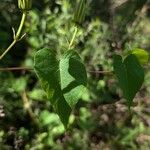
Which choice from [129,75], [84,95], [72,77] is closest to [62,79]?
[72,77]

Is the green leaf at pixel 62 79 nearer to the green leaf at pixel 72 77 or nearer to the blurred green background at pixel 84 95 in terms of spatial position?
the green leaf at pixel 72 77

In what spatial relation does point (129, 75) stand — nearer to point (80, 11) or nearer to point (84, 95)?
point (80, 11)

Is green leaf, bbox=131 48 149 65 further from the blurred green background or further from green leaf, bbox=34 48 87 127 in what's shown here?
the blurred green background

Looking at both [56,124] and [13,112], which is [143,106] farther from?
[13,112]

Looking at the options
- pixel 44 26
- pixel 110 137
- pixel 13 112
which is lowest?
pixel 110 137

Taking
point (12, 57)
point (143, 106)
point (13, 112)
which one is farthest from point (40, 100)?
point (143, 106)

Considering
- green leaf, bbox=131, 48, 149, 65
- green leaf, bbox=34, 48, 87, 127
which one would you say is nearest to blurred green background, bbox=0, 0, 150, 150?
green leaf, bbox=131, 48, 149, 65

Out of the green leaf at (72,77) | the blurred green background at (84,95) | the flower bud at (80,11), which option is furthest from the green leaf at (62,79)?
the blurred green background at (84,95)
